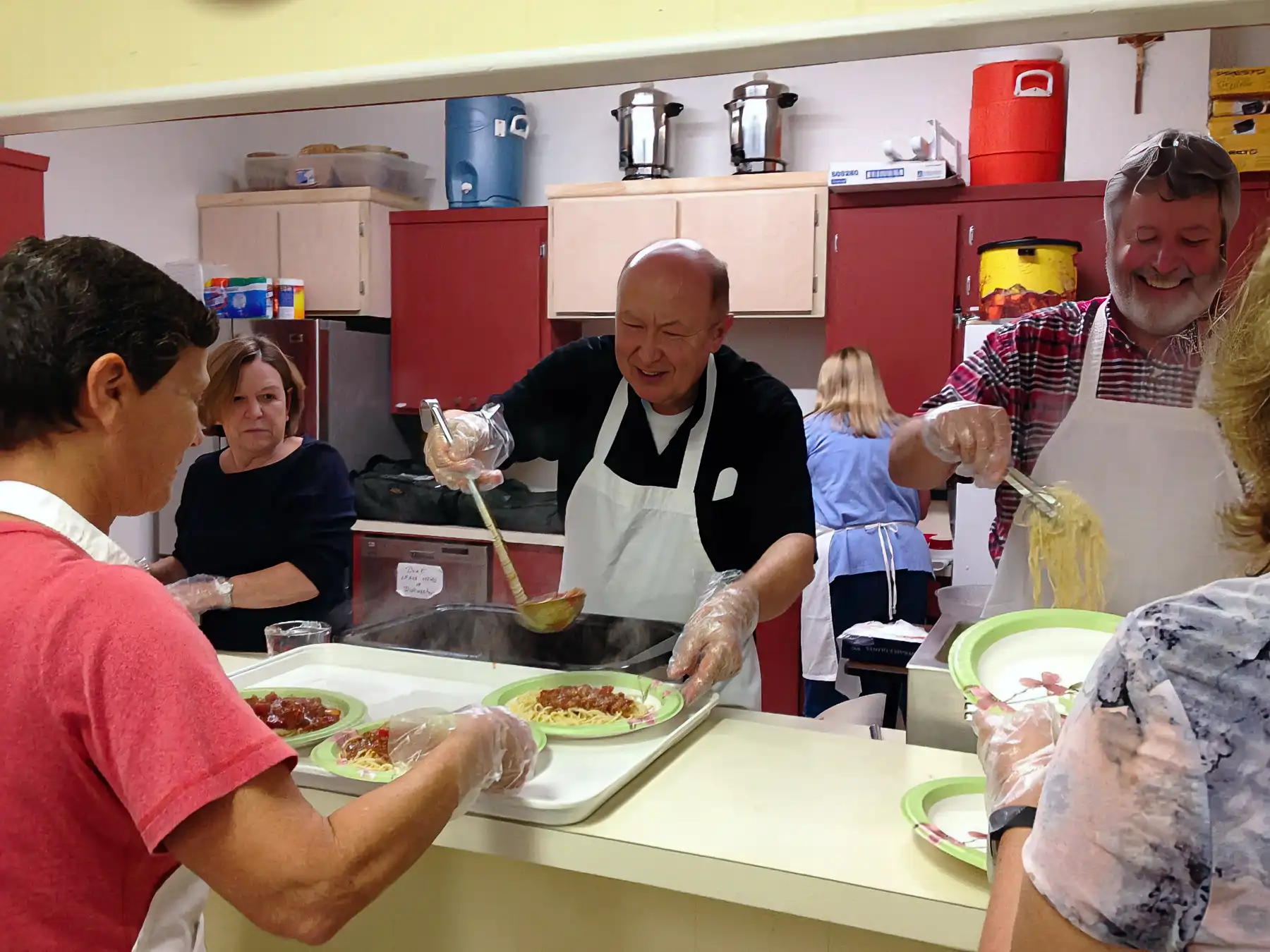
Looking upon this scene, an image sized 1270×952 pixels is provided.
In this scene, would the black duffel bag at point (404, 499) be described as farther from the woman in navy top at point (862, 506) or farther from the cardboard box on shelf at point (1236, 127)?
the cardboard box on shelf at point (1236, 127)

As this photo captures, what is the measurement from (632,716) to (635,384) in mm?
847

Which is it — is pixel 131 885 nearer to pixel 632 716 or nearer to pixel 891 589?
pixel 632 716

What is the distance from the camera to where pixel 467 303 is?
4.64 meters

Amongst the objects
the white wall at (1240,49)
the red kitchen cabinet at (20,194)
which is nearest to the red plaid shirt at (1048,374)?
the red kitchen cabinet at (20,194)

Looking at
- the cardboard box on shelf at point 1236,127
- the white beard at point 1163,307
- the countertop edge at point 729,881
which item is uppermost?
the cardboard box on shelf at point 1236,127

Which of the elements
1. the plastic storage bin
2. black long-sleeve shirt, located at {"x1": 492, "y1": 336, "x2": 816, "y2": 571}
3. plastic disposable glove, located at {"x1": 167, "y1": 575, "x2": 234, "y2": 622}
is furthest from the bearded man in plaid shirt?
the plastic storage bin

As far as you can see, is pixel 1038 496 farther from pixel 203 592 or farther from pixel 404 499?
pixel 404 499

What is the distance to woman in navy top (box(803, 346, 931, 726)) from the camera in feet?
11.9

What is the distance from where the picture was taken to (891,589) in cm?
364

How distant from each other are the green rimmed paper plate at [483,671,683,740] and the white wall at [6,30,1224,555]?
2439 mm

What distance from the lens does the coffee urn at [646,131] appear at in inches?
166

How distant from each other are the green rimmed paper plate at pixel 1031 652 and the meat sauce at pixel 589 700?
48 cm

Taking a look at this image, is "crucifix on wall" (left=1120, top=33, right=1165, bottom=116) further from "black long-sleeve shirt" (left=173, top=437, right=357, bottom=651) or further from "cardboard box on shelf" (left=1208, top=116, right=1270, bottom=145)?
"black long-sleeve shirt" (left=173, top=437, right=357, bottom=651)

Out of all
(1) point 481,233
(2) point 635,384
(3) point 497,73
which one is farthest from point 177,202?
(3) point 497,73
